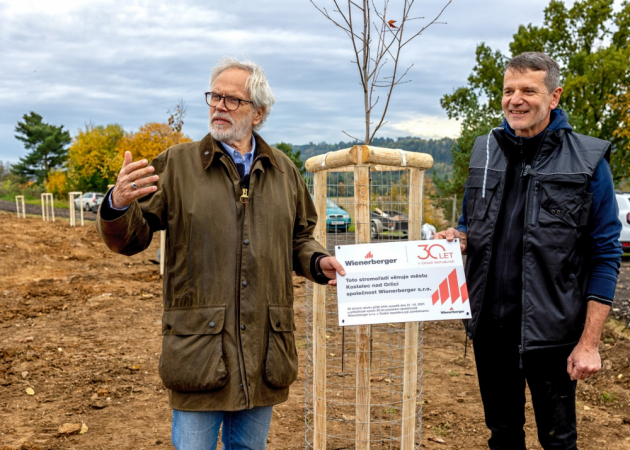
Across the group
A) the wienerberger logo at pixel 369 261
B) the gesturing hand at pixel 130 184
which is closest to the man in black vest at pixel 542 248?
the wienerberger logo at pixel 369 261

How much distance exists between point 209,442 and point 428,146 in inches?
3620

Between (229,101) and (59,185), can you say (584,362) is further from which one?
(59,185)

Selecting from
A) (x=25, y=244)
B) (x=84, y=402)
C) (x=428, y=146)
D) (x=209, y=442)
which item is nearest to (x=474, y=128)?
(x=25, y=244)

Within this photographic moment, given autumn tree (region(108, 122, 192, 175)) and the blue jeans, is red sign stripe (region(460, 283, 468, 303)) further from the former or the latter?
autumn tree (region(108, 122, 192, 175))

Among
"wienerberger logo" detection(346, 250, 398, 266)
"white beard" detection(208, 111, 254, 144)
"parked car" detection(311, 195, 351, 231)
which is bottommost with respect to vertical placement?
"wienerberger logo" detection(346, 250, 398, 266)

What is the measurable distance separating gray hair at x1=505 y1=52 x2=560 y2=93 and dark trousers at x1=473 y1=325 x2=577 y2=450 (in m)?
1.19

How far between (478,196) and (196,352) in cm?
157

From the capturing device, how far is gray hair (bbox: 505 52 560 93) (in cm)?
279

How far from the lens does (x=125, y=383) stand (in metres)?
5.80

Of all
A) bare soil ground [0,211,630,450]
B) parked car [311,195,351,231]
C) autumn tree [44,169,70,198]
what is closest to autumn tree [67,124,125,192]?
autumn tree [44,169,70,198]

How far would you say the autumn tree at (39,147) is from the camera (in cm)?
6432

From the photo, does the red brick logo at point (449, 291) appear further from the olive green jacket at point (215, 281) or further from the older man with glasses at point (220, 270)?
the olive green jacket at point (215, 281)

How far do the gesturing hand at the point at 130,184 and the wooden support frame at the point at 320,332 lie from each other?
130cm

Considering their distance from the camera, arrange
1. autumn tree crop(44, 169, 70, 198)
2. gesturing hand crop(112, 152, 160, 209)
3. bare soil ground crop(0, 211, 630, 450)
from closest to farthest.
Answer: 1. gesturing hand crop(112, 152, 160, 209)
2. bare soil ground crop(0, 211, 630, 450)
3. autumn tree crop(44, 169, 70, 198)
